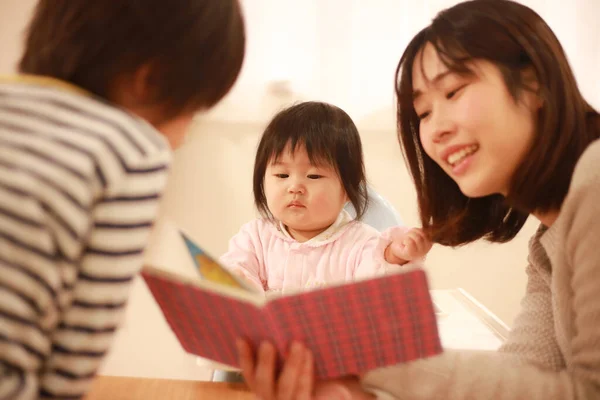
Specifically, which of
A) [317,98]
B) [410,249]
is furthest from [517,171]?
[317,98]

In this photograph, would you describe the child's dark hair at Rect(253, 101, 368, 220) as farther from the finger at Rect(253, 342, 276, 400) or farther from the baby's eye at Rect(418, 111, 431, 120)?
the finger at Rect(253, 342, 276, 400)

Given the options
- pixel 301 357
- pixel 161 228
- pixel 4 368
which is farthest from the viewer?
pixel 161 228

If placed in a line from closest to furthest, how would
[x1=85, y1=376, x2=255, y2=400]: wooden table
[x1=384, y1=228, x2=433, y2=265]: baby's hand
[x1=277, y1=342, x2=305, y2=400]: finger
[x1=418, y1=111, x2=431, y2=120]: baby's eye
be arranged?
[x1=277, y1=342, x2=305, y2=400]: finger
[x1=85, y1=376, x2=255, y2=400]: wooden table
[x1=418, y1=111, x2=431, y2=120]: baby's eye
[x1=384, y1=228, x2=433, y2=265]: baby's hand

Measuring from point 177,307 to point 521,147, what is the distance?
0.51m

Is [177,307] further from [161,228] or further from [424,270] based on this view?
[161,228]

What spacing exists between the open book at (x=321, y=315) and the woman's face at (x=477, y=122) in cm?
31

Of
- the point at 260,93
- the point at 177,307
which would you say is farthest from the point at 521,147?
the point at 260,93

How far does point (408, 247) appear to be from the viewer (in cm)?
86

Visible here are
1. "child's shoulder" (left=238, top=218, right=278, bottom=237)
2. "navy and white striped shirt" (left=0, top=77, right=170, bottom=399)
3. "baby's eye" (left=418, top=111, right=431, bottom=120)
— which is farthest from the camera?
"child's shoulder" (left=238, top=218, right=278, bottom=237)

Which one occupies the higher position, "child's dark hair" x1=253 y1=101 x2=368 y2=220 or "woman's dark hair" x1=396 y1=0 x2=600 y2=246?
"woman's dark hair" x1=396 y1=0 x2=600 y2=246

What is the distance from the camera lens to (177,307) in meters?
0.48

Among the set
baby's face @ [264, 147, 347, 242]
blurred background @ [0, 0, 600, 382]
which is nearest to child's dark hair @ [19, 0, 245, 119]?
baby's face @ [264, 147, 347, 242]

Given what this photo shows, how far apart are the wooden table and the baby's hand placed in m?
0.40

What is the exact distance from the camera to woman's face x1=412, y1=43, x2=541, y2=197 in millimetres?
641
